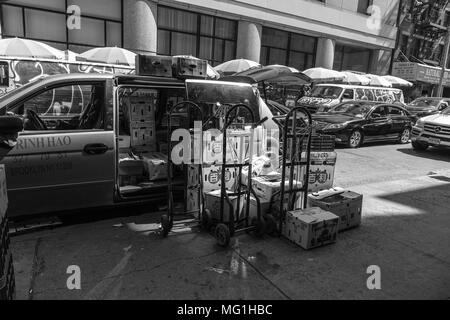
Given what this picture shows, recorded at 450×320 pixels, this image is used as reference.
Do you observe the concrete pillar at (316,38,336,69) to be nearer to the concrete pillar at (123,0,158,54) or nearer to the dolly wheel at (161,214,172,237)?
the concrete pillar at (123,0,158,54)

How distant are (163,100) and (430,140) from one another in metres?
8.72

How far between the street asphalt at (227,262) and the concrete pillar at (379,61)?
25002 millimetres

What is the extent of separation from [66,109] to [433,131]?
9.99 metres

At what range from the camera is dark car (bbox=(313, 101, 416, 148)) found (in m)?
11.2

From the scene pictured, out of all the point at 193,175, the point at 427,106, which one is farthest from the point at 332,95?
the point at 193,175

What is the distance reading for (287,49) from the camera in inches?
881

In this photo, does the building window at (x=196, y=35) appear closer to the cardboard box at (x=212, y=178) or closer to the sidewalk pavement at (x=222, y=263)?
the cardboard box at (x=212, y=178)

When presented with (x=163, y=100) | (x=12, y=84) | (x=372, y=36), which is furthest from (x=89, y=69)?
(x=372, y=36)

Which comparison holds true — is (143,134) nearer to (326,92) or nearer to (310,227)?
(310,227)

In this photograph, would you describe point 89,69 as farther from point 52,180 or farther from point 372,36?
point 372,36

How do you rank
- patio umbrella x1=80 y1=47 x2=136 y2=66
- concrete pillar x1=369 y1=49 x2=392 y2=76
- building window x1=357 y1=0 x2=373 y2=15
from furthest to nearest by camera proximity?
concrete pillar x1=369 y1=49 x2=392 y2=76 < building window x1=357 y1=0 x2=373 y2=15 < patio umbrella x1=80 y1=47 x2=136 y2=66

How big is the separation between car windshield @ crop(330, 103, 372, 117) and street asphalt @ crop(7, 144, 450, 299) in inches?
280

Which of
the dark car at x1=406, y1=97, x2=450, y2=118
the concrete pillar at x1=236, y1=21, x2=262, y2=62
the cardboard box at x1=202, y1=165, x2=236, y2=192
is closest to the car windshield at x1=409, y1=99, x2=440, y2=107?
the dark car at x1=406, y1=97, x2=450, y2=118

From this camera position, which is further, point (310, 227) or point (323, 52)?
point (323, 52)
